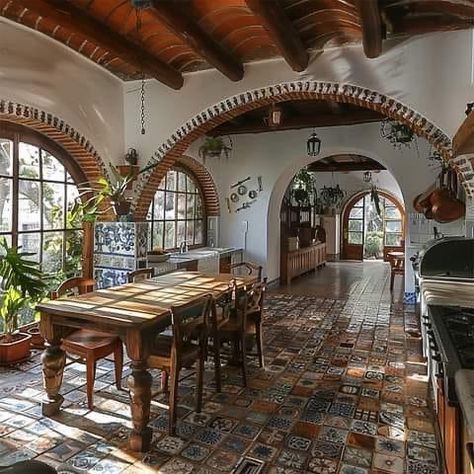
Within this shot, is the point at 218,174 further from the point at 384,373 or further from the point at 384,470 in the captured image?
the point at 384,470

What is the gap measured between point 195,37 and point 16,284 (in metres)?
2.55

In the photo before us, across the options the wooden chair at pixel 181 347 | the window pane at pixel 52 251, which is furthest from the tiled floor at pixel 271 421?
the window pane at pixel 52 251

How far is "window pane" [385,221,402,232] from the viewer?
44.1ft

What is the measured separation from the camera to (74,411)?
2.81m

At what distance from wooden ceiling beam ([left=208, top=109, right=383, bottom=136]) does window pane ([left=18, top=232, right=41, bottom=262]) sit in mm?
3506

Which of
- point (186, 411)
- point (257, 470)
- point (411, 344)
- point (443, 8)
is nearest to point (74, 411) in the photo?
point (186, 411)

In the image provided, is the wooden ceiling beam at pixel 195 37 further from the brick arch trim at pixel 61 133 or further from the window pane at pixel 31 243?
the window pane at pixel 31 243

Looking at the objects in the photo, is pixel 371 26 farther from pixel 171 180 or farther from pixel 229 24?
pixel 171 180

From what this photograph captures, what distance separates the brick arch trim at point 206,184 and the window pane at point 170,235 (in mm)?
1008

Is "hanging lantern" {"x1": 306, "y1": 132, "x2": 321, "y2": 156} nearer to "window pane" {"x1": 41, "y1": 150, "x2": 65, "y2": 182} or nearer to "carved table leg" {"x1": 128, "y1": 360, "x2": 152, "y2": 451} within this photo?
"window pane" {"x1": 41, "y1": 150, "x2": 65, "y2": 182}

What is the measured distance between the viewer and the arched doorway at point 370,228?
13.5 metres

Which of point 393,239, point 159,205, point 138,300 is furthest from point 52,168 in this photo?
point 393,239

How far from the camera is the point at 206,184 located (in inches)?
295

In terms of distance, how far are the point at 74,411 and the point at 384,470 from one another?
1958 millimetres
